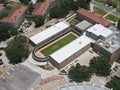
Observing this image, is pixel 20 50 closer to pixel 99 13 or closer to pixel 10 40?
pixel 10 40

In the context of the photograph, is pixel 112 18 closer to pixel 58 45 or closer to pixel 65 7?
pixel 65 7

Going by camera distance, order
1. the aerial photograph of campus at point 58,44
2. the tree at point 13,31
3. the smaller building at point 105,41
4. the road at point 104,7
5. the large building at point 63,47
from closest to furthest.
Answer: the aerial photograph of campus at point 58,44 → the large building at point 63,47 → the smaller building at point 105,41 → the tree at point 13,31 → the road at point 104,7

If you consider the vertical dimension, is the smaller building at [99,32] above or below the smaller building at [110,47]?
above

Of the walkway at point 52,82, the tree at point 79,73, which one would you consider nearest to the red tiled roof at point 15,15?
the walkway at point 52,82

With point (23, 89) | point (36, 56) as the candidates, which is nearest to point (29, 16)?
point (36, 56)

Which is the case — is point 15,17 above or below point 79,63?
above

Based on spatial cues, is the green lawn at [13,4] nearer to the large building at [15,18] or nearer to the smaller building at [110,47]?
the large building at [15,18]

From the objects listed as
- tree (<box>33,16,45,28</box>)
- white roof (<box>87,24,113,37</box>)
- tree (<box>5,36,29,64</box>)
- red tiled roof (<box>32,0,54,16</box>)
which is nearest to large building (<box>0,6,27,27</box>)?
red tiled roof (<box>32,0,54,16</box>)
